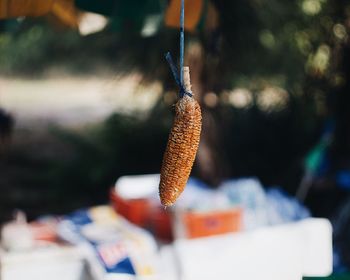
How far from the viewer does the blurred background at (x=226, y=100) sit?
3.65 meters

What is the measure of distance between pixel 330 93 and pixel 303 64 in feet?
3.02

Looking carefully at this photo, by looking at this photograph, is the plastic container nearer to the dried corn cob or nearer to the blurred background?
the blurred background

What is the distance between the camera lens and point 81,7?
229 centimetres

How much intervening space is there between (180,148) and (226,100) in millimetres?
3894

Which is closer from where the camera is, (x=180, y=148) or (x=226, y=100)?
(x=180, y=148)

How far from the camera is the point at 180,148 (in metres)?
1.22

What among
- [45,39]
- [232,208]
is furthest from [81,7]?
[45,39]

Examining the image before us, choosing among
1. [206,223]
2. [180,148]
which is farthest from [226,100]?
[180,148]

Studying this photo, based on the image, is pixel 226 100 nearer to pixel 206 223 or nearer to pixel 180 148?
pixel 206 223

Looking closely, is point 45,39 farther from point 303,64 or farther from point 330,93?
point 330,93

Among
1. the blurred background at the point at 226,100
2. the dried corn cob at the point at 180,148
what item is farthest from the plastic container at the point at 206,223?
the dried corn cob at the point at 180,148

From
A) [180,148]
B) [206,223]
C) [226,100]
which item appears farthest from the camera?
[226,100]

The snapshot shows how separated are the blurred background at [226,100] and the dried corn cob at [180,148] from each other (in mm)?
1204

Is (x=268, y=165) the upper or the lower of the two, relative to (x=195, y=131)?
lower
